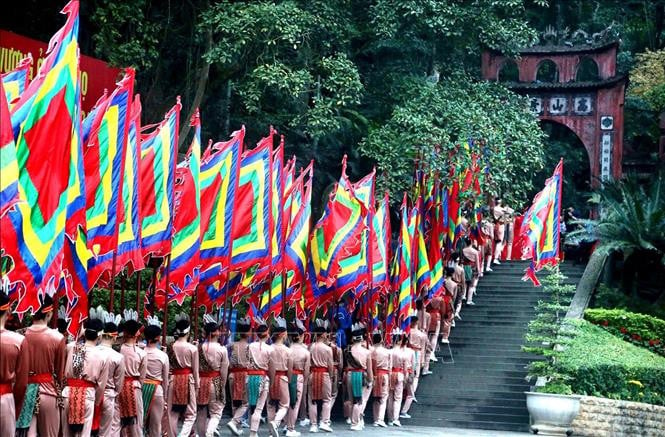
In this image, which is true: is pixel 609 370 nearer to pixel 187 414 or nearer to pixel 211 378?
pixel 211 378

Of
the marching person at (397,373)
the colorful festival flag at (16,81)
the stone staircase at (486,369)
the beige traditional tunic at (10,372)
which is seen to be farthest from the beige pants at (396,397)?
the beige traditional tunic at (10,372)

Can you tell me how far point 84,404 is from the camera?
1342 cm

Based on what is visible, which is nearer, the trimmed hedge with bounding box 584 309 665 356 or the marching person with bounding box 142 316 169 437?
the marching person with bounding box 142 316 169 437

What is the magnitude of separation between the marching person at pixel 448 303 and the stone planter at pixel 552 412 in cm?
453

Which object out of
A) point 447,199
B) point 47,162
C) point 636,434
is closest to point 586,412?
point 636,434

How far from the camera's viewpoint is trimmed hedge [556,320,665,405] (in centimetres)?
2294

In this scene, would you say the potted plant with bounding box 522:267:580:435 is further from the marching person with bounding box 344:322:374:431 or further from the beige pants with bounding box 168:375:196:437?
A: the beige pants with bounding box 168:375:196:437

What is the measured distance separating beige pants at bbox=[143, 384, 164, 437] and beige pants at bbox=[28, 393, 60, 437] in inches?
106

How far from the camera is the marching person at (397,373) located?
73.8ft

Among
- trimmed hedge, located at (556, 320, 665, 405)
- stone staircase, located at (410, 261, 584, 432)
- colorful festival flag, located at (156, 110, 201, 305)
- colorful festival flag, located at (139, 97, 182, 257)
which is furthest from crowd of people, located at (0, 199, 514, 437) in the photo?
trimmed hedge, located at (556, 320, 665, 405)

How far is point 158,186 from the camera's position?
1611 cm

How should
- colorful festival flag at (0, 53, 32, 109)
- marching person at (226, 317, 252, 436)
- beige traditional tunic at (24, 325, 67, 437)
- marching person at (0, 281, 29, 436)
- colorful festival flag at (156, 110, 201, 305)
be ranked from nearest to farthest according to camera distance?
marching person at (0, 281, 29, 436)
beige traditional tunic at (24, 325, 67, 437)
colorful festival flag at (0, 53, 32, 109)
colorful festival flag at (156, 110, 201, 305)
marching person at (226, 317, 252, 436)

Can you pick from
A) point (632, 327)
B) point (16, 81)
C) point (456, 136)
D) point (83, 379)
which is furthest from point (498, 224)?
point (16, 81)

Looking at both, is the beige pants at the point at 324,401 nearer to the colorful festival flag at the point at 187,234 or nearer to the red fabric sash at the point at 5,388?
the colorful festival flag at the point at 187,234
